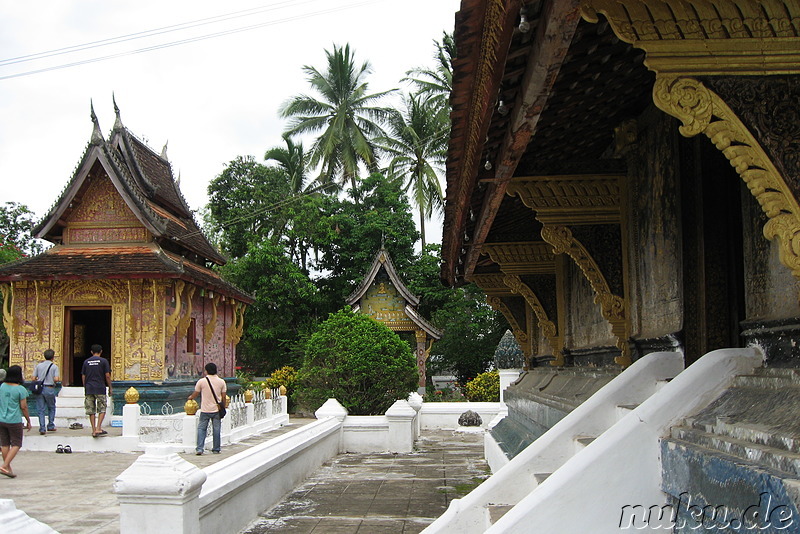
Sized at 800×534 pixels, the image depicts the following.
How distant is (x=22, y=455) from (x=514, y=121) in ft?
42.5

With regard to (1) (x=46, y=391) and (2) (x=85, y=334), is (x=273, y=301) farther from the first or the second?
(1) (x=46, y=391)

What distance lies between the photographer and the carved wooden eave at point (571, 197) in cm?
546

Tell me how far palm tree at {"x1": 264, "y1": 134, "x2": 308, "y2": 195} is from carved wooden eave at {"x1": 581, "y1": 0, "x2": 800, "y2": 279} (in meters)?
39.6

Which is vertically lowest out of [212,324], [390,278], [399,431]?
[399,431]

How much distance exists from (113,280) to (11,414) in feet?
29.8

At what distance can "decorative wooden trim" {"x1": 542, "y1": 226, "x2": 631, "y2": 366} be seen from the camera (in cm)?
561

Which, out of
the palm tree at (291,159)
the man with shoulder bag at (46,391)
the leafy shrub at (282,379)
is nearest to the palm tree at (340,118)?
the palm tree at (291,159)

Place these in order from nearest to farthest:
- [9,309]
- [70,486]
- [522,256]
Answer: [522,256] → [70,486] → [9,309]

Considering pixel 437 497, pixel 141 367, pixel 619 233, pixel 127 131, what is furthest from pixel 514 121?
pixel 127 131

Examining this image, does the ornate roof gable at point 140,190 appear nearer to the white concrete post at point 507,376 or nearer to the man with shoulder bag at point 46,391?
the man with shoulder bag at point 46,391

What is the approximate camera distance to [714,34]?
2914 millimetres

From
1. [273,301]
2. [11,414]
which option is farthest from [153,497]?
[273,301]

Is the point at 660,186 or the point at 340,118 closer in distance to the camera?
the point at 660,186

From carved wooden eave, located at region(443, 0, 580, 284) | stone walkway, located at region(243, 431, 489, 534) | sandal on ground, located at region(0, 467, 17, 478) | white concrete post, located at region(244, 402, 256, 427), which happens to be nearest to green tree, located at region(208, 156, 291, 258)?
white concrete post, located at region(244, 402, 256, 427)
